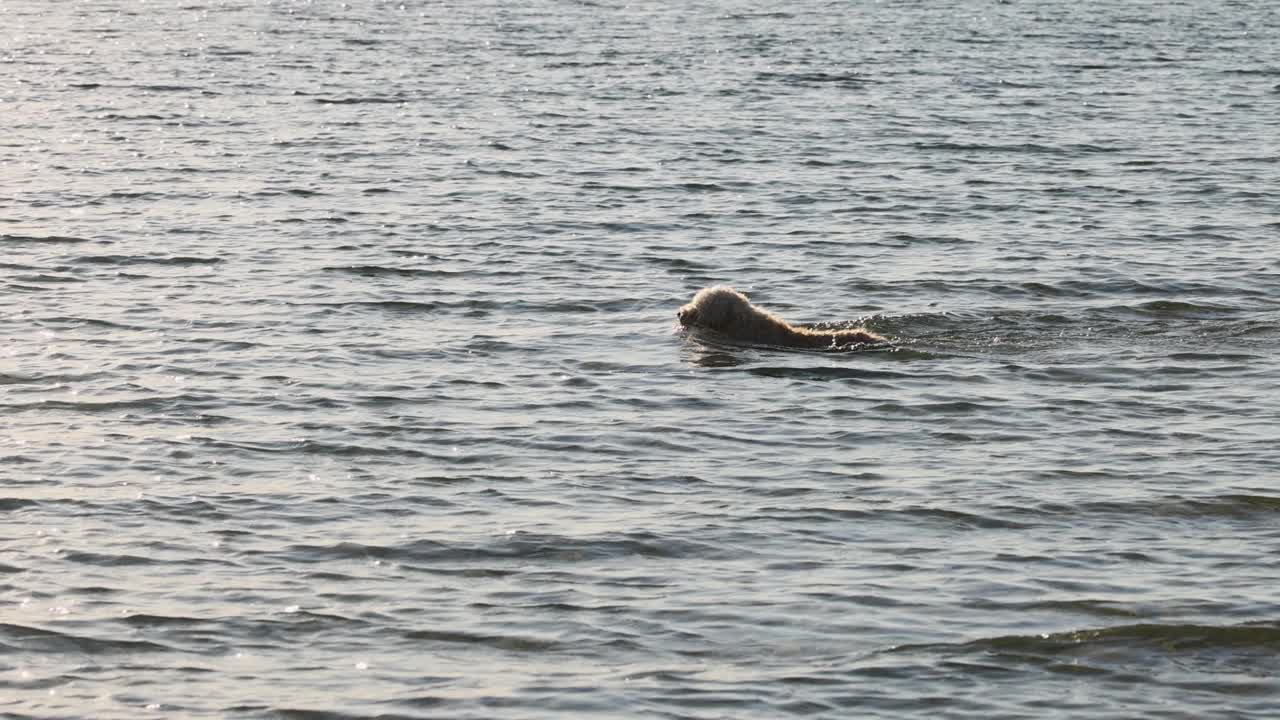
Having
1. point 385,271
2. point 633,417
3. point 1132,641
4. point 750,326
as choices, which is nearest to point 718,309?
point 750,326

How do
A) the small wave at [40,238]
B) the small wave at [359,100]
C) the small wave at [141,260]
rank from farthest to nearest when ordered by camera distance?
the small wave at [359,100]
the small wave at [40,238]
the small wave at [141,260]

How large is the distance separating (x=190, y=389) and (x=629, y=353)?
169 inches

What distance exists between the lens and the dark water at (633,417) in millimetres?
11398

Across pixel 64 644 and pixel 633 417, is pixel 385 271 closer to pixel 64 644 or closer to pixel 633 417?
pixel 633 417

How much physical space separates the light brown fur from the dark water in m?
0.26

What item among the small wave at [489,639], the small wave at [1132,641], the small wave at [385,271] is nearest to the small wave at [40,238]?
the small wave at [385,271]

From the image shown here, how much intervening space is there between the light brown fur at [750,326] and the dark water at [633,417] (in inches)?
10.1

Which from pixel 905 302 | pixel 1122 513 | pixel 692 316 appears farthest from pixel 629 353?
pixel 1122 513

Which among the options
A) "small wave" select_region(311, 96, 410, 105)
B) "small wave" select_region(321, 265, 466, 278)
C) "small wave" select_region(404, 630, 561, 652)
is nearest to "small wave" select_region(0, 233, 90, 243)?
"small wave" select_region(321, 265, 466, 278)

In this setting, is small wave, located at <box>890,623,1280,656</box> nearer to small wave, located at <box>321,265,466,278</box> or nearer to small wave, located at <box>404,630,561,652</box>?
small wave, located at <box>404,630,561,652</box>

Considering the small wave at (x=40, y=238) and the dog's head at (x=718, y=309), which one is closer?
the dog's head at (x=718, y=309)

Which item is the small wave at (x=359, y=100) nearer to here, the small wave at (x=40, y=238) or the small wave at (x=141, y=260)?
the small wave at (x=40, y=238)

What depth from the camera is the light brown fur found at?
1933cm

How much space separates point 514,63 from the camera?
152ft
